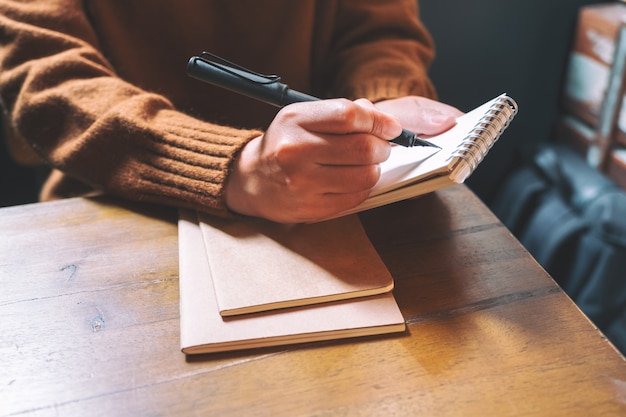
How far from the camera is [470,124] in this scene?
0.60 metres

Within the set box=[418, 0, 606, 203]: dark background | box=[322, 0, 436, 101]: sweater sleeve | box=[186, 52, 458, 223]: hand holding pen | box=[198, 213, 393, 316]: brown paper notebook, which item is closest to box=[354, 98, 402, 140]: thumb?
box=[186, 52, 458, 223]: hand holding pen

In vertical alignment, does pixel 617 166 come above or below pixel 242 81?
below

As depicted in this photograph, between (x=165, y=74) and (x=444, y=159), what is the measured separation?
52 cm

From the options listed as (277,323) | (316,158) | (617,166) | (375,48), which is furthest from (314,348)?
(617,166)

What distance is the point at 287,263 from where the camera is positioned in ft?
1.91

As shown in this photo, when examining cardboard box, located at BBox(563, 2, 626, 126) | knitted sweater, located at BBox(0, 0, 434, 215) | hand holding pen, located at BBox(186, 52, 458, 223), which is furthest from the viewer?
cardboard box, located at BBox(563, 2, 626, 126)

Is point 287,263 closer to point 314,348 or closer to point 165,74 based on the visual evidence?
point 314,348

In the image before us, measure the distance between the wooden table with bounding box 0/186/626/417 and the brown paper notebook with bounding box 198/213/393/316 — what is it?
0.12 feet

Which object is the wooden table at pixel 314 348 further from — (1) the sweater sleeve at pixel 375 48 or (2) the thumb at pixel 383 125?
(1) the sweater sleeve at pixel 375 48

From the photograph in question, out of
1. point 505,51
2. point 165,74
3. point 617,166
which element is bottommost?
point 617,166

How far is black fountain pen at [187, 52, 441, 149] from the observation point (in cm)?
60

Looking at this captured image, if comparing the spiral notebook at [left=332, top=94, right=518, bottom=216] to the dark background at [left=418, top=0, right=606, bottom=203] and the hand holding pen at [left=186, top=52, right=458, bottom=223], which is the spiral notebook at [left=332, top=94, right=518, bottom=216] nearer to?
the hand holding pen at [left=186, top=52, right=458, bottom=223]

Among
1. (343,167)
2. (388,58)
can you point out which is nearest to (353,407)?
(343,167)

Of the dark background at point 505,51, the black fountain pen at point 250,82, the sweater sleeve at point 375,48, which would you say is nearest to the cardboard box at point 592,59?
the dark background at point 505,51
